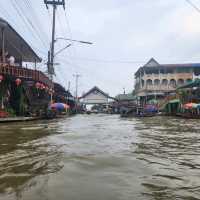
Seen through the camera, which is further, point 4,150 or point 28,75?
point 28,75

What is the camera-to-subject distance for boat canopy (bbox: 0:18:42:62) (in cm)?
2742

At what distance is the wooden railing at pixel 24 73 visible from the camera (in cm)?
2609

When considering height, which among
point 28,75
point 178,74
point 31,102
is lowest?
point 31,102

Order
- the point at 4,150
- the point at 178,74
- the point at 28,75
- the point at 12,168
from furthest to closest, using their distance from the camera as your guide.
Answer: the point at 178,74, the point at 28,75, the point at 4,150, the point at 12,168

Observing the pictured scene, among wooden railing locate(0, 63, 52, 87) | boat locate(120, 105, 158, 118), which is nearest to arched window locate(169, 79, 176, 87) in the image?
boat locate(120, 105, 158, 118)

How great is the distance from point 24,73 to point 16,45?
5.38 meters

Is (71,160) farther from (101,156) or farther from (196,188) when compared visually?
(196,188)

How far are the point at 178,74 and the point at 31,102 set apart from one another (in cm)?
4222

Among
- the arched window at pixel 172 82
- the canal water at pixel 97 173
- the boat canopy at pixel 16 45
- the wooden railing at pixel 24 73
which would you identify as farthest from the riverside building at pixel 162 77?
the canal water at pixel 97 173

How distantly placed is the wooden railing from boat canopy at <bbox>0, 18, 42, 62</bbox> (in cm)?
295

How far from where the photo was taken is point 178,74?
69062mm

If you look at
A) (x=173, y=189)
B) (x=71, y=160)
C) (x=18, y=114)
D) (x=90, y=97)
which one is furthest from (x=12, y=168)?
(x=90, y=97)

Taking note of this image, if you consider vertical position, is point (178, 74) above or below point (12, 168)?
above

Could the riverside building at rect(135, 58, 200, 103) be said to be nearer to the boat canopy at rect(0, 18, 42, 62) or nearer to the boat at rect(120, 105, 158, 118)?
the boat at rect(120, 105, 158, 118)
